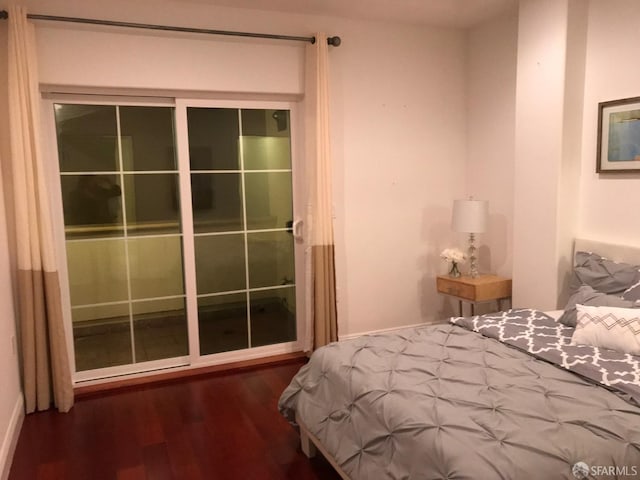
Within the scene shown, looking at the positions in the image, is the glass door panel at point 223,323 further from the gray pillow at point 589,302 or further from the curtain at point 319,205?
the gray pillow at point 589,302

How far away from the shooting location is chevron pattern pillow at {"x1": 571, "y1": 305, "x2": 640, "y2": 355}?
2.49m

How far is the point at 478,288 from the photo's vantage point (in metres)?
3.88

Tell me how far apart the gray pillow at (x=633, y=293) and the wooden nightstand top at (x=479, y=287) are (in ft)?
3.56

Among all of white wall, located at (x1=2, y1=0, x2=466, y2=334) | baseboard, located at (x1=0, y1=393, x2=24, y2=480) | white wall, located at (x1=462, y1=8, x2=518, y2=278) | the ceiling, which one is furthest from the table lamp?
baseboard, located at (x1=0, y1=393, x2=24, y2=480)

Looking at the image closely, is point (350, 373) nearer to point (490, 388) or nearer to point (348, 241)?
point (490, 388)

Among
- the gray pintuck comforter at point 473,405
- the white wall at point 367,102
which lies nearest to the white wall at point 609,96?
the gray pintuck comforter at point 473,405

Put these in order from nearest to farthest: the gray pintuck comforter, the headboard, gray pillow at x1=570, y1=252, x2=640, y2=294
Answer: the gray pintuck comforter
gray pillow at x1=570, y1=252, x2=640, y2=294
the headboard

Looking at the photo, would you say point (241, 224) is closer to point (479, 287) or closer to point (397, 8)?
point (479, 287)

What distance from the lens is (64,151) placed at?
349 cm

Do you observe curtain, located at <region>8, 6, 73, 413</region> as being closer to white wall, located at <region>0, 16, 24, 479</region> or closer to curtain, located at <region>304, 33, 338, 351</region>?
white wall, located at <region>0, 16, 24, 479</region>

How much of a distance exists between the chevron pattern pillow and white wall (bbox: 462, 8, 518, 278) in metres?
1.52

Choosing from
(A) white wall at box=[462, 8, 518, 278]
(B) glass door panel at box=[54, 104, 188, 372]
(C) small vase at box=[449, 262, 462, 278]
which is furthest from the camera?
(C) small vase at box=[449, 262, 462, 278]

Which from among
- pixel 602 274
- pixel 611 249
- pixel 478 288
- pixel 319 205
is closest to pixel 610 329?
pixel 602 274

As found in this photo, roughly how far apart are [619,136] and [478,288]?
1387mm
